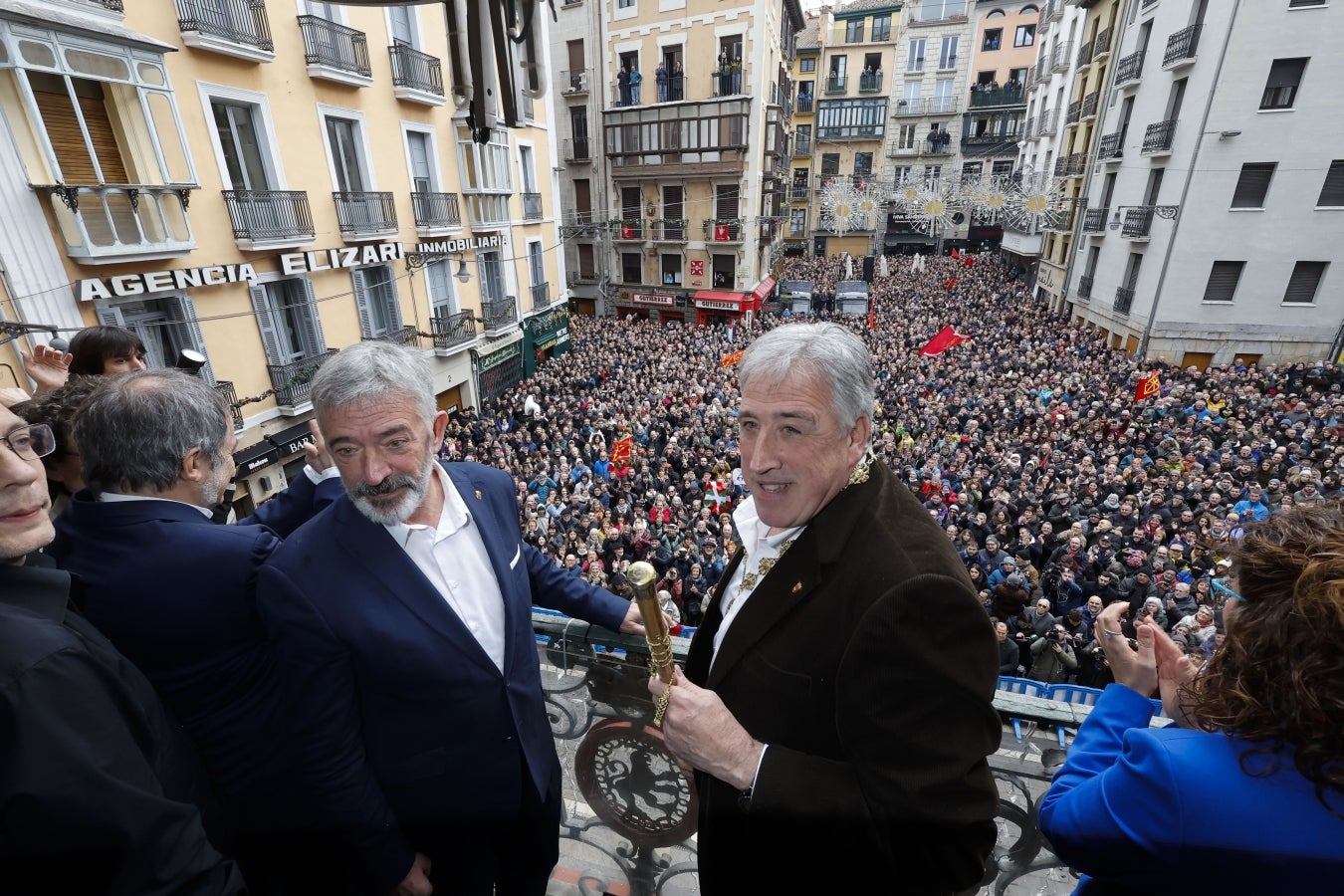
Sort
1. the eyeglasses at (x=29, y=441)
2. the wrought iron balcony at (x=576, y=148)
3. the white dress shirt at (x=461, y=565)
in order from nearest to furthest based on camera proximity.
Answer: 1. the eyeglasses at (x=29, y=441)
2. the white dress shirt at (x=461, y=565)
3. the wrought iron balcony at (x=576, y=148)

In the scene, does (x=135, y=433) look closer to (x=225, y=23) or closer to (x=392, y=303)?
(x=225, y=23)

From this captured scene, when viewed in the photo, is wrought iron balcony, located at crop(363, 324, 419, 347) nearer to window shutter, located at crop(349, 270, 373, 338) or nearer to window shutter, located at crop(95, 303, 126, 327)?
window shutter, located at crop(349, 270, 373, 338)

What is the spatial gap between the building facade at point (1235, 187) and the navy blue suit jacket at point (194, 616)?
24613 millimetres

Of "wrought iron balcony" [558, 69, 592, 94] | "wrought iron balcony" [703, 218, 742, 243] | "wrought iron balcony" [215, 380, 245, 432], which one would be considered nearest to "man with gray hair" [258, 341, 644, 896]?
"wrought iron balcony" [215, 380, 245, 432]

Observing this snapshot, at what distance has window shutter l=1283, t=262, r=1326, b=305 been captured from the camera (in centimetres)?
1758

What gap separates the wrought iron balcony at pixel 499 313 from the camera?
18812 mm

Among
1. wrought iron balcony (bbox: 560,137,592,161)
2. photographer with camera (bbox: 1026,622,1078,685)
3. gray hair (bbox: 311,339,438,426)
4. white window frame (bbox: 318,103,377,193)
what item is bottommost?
photographer with camera (bbox: 1026,622,1078,685)

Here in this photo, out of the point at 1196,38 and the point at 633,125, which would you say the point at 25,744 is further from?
the point at 633,125

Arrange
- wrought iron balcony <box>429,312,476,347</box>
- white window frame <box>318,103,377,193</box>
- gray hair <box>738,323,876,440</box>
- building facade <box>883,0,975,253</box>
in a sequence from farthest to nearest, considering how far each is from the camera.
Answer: building facade <box>883,0,975,253</box> → wrought iron balcony <box>429,312,476,347</box> → white window frame <box>318,103,377,193</box> → gray hair <box>738,323,876,440</box>

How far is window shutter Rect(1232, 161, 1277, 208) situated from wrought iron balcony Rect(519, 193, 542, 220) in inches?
857

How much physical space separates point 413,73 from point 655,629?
17703 millimetres

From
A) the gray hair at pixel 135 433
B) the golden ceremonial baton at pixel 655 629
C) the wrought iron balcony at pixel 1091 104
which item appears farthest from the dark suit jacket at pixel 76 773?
the wrought iron balcony at pixel 1091 104

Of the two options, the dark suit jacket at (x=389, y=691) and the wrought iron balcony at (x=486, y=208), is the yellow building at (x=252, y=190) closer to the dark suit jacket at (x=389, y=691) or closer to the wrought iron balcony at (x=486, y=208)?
the wrought iron balcony at (x=486, y=208)

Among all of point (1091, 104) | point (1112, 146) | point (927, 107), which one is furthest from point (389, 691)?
point (927, 107)
